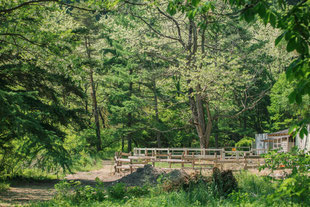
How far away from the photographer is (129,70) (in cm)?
3456

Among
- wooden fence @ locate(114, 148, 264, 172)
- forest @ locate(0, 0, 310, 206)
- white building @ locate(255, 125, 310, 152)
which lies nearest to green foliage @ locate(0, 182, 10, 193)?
forest @ locate(0, 0, 310, 206)

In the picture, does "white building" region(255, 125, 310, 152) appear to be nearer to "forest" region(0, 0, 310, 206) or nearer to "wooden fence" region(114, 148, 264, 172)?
"forest" region(0, 0, 310, 206)

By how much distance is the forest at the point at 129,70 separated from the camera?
16.6ft

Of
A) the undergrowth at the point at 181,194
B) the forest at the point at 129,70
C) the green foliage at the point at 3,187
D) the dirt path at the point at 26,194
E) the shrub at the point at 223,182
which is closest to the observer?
the forest at the point at 129,70

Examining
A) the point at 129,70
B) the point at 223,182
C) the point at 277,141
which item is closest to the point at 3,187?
the point at 223,182

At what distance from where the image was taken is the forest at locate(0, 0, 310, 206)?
199 inches

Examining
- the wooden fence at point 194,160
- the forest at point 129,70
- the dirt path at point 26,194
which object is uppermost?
the forest at point 129,70

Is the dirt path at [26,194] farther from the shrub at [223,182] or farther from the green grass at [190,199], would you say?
the shrub at [223,182]

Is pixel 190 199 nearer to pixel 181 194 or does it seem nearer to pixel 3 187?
pixel 181 194

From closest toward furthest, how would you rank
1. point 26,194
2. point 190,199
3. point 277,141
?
point 190,199 < point 26,194 < point 277,141

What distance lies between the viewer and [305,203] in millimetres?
5875

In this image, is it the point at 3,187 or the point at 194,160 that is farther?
the point at 194,160

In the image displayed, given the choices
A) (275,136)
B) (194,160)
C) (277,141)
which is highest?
(275,136)

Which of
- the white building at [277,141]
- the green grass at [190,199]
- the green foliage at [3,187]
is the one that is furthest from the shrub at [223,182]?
the white building at [277,141]
